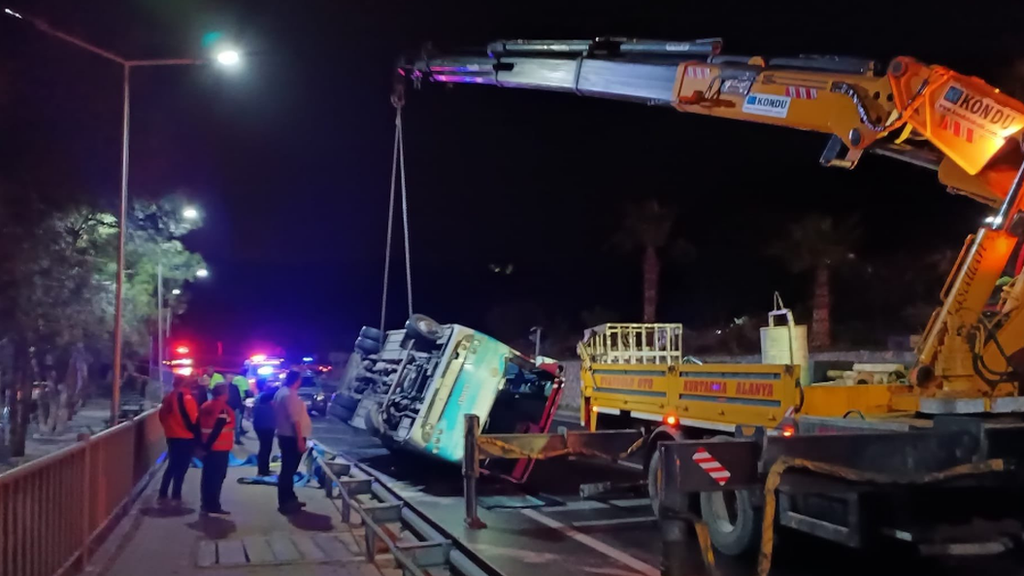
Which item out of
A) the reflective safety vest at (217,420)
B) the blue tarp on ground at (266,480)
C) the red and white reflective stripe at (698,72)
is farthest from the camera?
the blue tarp on ground at (266,480)

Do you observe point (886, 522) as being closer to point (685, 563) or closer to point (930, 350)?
point (685, 563)

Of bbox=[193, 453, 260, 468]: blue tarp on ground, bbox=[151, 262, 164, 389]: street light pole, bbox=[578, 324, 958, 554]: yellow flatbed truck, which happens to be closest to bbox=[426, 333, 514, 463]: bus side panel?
bbox=[578, 324, 958, 554]: yellow flatbed truck

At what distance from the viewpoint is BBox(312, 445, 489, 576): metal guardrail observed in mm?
7738

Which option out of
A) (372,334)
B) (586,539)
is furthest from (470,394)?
(372,334)

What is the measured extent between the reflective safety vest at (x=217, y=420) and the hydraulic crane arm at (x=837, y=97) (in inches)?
237

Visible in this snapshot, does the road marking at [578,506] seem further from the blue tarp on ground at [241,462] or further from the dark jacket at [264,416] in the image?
the blue tarp on ground at [241,462]

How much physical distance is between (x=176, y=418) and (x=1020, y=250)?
963 centimetres

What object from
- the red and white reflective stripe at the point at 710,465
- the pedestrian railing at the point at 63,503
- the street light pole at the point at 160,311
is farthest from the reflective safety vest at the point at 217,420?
the street light pole at the point at 160,311

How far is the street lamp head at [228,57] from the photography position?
12.9 meters

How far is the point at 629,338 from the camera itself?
47.1ft

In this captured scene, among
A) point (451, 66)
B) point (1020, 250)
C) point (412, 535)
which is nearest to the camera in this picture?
point (1020, 250)

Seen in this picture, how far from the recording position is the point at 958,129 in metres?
7.49

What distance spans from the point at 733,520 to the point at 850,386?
1582mm

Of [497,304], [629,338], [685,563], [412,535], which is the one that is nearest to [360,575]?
[412,535]
